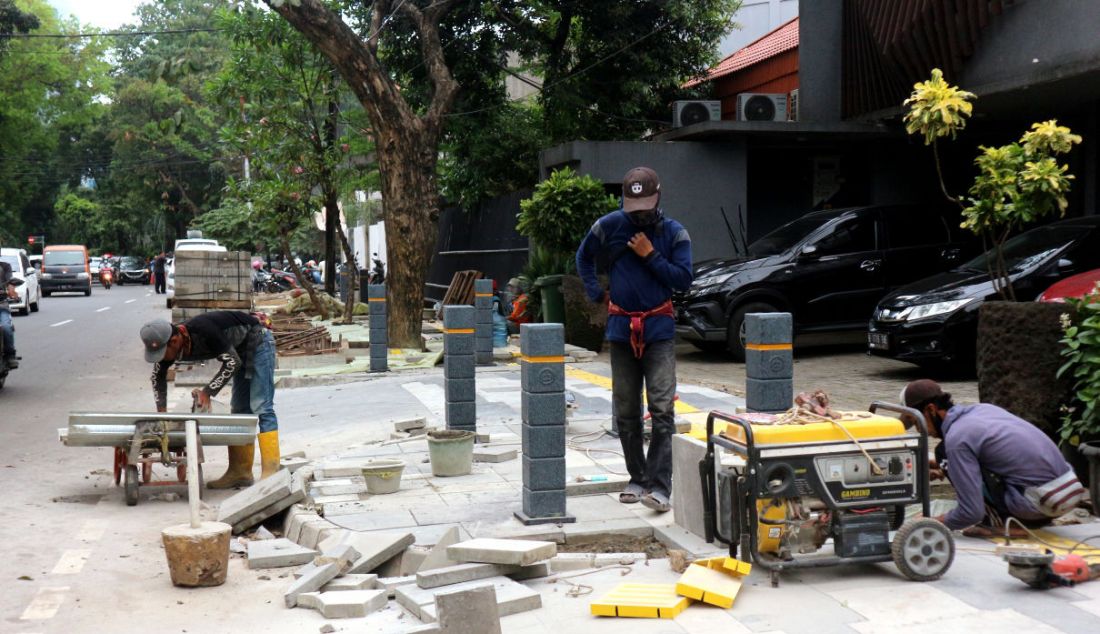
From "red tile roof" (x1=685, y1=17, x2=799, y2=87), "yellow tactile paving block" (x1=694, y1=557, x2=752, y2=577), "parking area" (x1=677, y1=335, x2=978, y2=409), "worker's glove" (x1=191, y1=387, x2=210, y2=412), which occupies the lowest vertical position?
"yellow tactile paving block" (x1=694, y1=557, x2=752, y2=577)

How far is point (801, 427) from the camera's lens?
5.24 m

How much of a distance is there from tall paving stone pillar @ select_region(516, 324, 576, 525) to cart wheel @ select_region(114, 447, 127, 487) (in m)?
3.55

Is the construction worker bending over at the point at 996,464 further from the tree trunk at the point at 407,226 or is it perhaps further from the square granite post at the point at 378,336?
the tree trunk at the point at 407,226

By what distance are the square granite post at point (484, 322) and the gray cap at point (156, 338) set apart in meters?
8.08

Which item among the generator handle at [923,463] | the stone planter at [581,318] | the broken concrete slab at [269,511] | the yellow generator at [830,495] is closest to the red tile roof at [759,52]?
the stone planter at [581,318]

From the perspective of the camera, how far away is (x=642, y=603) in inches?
195

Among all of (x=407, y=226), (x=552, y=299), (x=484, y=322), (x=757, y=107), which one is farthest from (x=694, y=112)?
(x=484, y=322)

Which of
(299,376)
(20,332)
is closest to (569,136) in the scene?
(299,376)

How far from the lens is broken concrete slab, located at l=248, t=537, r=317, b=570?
6.38 m

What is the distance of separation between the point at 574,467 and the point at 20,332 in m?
20.5

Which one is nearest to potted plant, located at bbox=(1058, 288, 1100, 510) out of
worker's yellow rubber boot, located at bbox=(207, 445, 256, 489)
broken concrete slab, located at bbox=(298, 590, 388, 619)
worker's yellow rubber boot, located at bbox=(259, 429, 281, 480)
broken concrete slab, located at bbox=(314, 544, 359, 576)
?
broken concrete slab, located at bbox=(298, 590, 388, 619)

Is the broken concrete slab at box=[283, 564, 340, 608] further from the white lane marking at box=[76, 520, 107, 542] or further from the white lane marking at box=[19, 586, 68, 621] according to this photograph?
the white lane marking at box=[76, 520, 107, 542]

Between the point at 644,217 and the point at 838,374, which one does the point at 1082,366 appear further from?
the point at 838,374

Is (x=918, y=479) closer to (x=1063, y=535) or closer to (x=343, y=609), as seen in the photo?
(x=1063, y=535)
